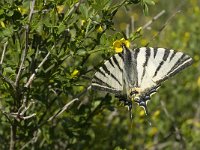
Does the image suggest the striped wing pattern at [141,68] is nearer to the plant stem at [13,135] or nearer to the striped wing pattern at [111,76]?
the striped wing pattern at [111,76]

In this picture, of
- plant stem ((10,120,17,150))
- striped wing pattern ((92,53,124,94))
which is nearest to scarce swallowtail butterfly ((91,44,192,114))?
striped wing pattern ((92,53,124,94))

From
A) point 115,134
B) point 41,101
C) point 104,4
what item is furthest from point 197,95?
point 104,4

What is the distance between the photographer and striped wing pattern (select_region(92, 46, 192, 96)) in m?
1.94

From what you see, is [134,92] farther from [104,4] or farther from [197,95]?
[197,95]

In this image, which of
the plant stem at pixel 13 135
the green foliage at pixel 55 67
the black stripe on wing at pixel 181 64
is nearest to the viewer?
the green foliage at pixel 55 67

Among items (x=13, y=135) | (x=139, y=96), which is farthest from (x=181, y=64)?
(x=13, y=135)

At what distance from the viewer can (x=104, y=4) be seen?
1780 mm

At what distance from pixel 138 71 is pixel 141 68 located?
20 millimetres

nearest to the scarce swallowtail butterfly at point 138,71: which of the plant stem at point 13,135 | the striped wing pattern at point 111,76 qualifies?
the striped wing pattern at point 111,76

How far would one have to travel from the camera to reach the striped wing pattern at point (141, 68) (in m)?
1.94

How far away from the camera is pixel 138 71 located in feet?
6.73

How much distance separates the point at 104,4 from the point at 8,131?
132 centimetres

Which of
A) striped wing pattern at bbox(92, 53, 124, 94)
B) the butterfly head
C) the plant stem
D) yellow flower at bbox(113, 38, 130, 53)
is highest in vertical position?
yellow flower at bbox(113, 38, 130, 53)

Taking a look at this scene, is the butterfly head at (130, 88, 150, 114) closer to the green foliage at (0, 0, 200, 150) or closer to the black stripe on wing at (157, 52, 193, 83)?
the black stripe on wing at (157, 52, 193, 83)
